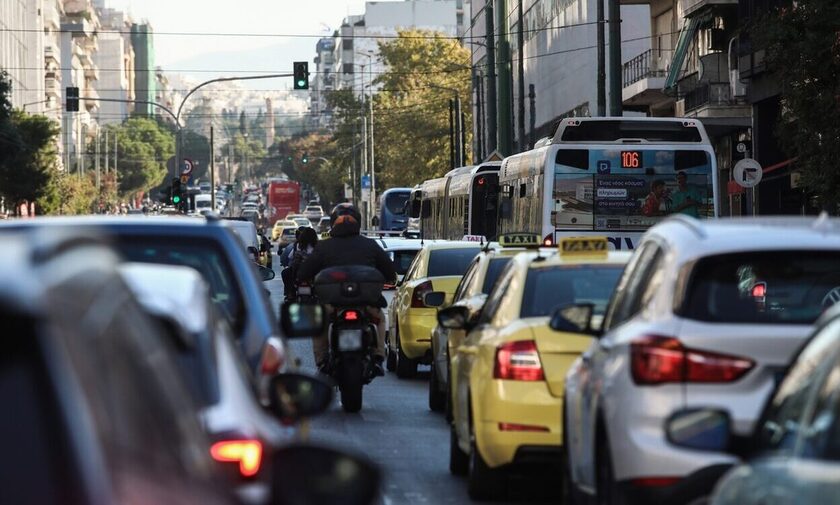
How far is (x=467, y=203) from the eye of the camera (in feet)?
140

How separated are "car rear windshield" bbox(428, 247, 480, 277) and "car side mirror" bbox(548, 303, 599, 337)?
11806 mm

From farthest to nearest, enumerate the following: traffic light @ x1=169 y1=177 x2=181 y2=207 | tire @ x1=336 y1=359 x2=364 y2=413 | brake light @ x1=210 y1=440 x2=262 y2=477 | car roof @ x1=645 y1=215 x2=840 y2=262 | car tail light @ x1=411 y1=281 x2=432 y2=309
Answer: traffic light @ x1=169 y1=177 x2=181 y2=207
car tail light @ x1=411 y1=281 x2=432 y2=309
tire @ x1=336 y1=359 x2=364 y2=413
car roof @ x1=645 y1=215 x2=840 y2=262
brake light @ x1=210 y1=440 x2=262 y2=477

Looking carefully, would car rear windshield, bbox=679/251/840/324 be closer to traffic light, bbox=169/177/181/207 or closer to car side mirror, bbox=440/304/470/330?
car side mirror, bbox=440/304/470/330

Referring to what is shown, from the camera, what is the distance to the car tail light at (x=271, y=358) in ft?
24.6

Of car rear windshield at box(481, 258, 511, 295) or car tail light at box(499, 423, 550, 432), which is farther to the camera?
car rear windshield at box(481, 258, 511, 295)

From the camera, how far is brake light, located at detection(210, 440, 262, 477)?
4703mm

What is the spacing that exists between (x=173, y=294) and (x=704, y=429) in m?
1.93

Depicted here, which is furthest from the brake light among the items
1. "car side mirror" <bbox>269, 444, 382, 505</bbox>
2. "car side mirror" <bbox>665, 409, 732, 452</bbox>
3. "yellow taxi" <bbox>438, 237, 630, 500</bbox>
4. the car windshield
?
"yellow taxi" <bbox>438, 237, 630, 500</bbox>

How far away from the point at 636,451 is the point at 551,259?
434cm

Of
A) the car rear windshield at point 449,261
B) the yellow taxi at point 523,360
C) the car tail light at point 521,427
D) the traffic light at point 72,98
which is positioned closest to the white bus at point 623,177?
the car rear windshield at point 449,261

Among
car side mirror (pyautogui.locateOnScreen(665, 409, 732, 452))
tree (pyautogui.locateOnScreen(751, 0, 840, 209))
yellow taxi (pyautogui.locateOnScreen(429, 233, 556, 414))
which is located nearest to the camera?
car side mirror (pyautogui.locateOnScreen(665, 409, 732, 452))

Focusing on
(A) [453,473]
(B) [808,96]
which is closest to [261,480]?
(A) [453,473]

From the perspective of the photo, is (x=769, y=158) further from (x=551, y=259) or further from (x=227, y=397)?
(x=227, y=397)

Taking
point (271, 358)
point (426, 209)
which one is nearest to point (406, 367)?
point (271, 358)
